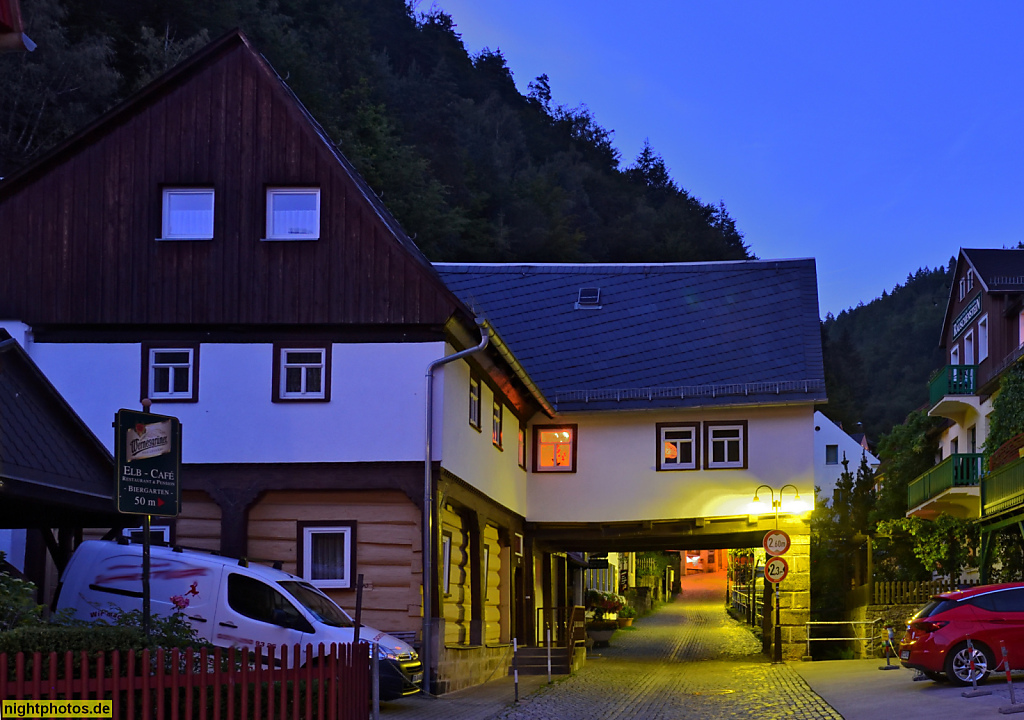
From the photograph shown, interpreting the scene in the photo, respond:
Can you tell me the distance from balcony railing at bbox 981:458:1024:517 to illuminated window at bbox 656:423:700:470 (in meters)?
6.72

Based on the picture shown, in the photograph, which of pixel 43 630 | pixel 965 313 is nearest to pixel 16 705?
pixel 43 630

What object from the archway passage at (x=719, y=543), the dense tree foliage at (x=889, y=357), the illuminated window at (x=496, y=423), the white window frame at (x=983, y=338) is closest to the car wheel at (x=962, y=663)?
the archway passage at (x=719, y=543)

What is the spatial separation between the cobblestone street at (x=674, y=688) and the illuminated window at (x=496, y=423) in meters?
5.18

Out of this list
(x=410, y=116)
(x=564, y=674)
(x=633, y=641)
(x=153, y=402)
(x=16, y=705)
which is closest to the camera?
(x=16, y=705)

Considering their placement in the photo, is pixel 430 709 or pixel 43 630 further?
pixel 430 709

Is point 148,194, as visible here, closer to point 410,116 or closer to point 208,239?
point 208,239

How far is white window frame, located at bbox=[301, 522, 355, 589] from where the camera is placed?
74.4 ft

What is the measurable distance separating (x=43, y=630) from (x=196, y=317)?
42.4ft

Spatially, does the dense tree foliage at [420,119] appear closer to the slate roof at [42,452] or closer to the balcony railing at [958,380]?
the slate roof at [42,452]

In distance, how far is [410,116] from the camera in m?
74.6

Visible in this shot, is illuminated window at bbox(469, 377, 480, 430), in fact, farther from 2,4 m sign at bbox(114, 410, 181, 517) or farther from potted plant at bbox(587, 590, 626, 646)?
potted plant at bbox(587, 590, 626, 646)

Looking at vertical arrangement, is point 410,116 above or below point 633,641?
above

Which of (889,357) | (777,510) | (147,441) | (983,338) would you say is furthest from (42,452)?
(889,357)

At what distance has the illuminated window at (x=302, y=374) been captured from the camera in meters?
23.1
